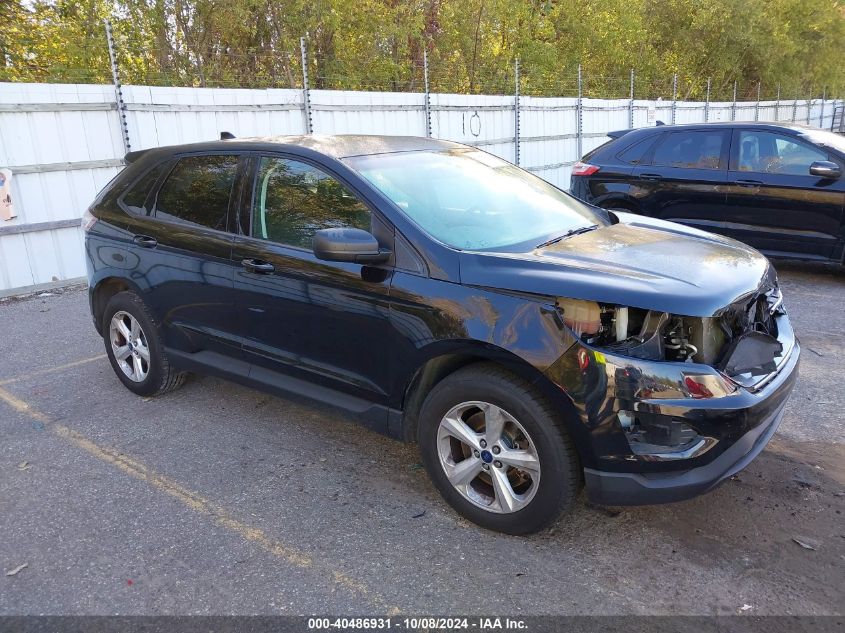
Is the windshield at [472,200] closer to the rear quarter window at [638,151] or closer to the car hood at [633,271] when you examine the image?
the car hood at [633,271]

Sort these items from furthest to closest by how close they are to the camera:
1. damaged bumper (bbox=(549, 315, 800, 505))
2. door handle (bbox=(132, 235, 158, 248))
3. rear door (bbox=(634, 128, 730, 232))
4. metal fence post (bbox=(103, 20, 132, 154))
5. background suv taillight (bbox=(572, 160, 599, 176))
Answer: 1. background suv taillight (bbox=(572, 160, 599, 176))
2. metal fence post (bbox=(103, 20, 132, 154))
3. rear door (bbox=(634, 128, 730, 232))
4. door handle (bbox=(132, 235, 158, 248))
5. damaged bumper (bbox=(549, 315, 800, 505))

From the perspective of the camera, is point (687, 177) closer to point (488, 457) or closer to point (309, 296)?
point (309, 296)

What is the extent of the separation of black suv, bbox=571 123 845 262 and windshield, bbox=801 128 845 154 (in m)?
0.01

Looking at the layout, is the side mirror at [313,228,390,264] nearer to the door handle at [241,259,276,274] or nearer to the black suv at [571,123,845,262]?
the door handle at [241,259,276,274]

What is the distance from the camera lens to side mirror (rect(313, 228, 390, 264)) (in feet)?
10.2

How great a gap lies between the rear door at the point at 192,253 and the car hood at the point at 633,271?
1650 millimetres

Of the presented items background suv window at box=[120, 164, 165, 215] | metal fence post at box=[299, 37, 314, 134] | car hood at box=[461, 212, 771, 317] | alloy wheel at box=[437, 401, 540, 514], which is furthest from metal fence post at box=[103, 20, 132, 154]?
alloy wheel at box=[437, 401, 540, 514]

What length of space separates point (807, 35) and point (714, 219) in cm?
3450

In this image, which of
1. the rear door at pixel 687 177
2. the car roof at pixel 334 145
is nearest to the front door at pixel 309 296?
the car roof at pixel 334 145

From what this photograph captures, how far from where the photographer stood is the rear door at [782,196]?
6785mm

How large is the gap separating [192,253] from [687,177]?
18.2ft

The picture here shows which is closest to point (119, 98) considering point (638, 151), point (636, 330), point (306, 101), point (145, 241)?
point (306, 101)

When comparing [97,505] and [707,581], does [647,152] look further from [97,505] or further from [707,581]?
[97,505]

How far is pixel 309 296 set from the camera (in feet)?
11.5
